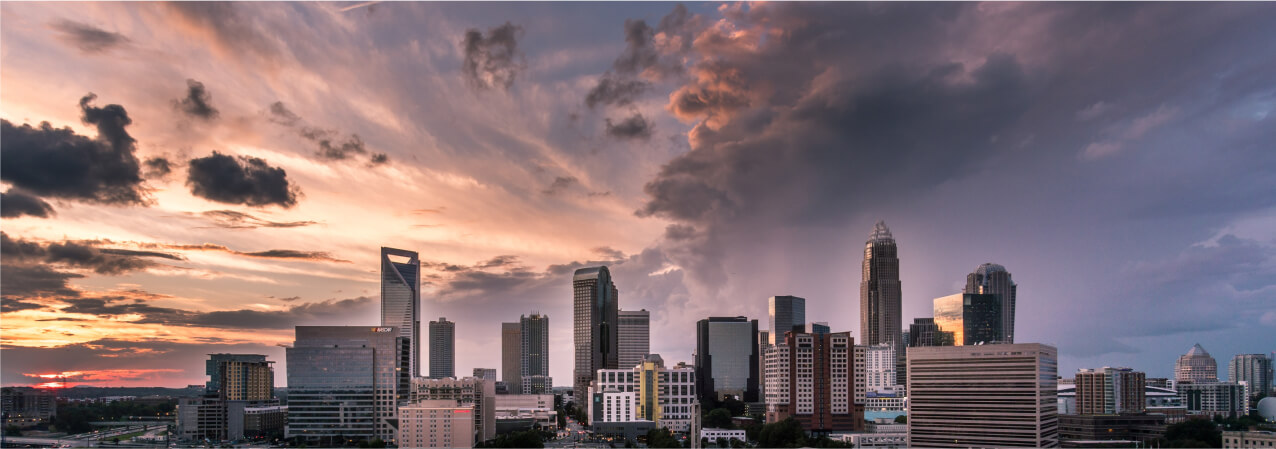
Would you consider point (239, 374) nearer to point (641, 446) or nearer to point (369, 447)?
point (369, 447)

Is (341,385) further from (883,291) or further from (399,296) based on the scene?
(883,291)

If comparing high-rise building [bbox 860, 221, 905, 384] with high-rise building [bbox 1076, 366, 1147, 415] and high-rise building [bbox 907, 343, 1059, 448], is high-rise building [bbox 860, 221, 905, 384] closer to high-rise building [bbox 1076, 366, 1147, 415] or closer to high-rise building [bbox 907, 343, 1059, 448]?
high-rise building [bbox 1076, 366, 1147, 415]

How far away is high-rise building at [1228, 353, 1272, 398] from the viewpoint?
13025cm

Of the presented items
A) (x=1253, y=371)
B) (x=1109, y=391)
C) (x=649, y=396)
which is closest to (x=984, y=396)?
(x=649, y=396)

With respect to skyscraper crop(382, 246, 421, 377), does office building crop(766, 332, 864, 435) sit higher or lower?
lower

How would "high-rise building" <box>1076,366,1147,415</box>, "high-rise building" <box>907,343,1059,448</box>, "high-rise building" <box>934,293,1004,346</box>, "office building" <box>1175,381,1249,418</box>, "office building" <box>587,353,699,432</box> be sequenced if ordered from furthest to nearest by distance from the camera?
"high-rise building" <box>934,293,1004,346</box> < "office building" <box>1175,381,1249,418</box> < "high-rise building" <box>1076,366,1147,415</box> < "office building" <box>587,353,699,432</box> < "high-rise building" <box>907,343,1059,448</box>

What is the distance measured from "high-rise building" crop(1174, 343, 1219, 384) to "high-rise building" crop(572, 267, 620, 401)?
8622 centimetres

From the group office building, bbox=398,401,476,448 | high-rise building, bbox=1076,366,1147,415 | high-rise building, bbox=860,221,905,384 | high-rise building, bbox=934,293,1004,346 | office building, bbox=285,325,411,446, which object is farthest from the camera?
high-rise building, bbox=860,221,905,384

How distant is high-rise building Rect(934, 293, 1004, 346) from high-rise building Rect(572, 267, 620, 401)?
2167 inches

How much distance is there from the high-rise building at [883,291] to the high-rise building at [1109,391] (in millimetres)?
59145

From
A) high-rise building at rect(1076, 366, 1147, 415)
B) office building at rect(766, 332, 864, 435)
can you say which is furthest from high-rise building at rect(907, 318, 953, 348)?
office building at rect(766, 332, 864, 435)

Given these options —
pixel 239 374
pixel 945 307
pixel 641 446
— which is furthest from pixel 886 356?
pixel 239 374

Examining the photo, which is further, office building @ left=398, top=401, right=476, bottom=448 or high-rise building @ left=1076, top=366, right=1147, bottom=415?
high-rise building @ left=1076, top=366, right=1147, bottom=415

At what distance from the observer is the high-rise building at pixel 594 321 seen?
137m
